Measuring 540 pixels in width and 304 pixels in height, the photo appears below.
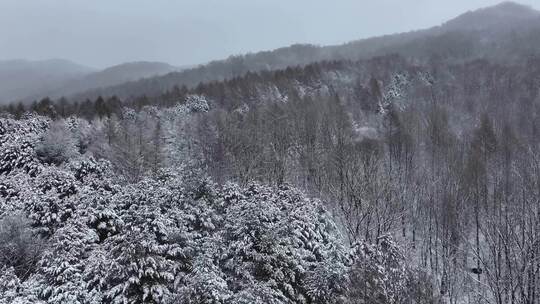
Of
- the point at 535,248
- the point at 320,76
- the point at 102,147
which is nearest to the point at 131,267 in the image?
the point at 535,248

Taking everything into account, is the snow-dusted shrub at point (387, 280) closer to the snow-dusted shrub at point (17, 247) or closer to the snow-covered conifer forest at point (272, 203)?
the snow-covered conifer forest at point (272, 203)

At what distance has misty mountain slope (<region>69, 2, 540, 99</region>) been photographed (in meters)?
121

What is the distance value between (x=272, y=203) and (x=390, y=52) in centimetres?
12197

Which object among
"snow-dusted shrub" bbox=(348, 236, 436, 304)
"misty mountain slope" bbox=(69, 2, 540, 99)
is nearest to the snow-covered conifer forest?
"snow-dusted shrub" bbox=(348, 236, 436, 304)

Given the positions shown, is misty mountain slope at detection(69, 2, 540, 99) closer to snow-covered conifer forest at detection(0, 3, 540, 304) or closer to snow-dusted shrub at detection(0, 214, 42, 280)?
snow-covered conifer forest at detection(0, 3, 540, 304)

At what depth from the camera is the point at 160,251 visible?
17781 millimetres

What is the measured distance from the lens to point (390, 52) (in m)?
134

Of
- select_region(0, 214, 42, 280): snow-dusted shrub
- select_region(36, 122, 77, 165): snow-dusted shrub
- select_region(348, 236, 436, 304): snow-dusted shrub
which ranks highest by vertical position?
select_region(36, 122, 77, 165): snow-dusted shrub

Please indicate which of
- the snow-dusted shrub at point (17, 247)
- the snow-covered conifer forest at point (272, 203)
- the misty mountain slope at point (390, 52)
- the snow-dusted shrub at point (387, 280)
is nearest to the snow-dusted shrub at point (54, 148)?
the snow-covered conifer forest at point (272, 203)

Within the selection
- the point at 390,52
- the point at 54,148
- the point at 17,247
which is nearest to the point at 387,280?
the point at 17,247

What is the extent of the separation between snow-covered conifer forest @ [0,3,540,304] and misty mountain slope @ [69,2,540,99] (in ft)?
170

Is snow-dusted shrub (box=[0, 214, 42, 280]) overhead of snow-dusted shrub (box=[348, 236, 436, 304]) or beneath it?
overhead

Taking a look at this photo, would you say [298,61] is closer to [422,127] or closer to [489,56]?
[489,56]

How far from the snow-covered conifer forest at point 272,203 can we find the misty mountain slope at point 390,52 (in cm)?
5173
